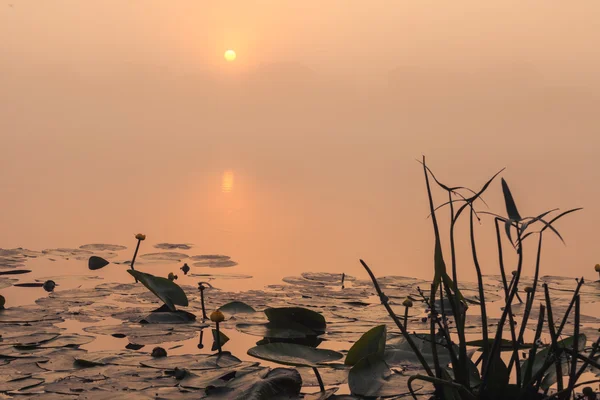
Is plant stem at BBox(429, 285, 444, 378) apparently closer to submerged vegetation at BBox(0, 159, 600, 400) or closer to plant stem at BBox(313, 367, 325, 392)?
submerged vegetation at BBox(0, 159, 600, 400)

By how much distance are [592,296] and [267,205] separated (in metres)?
4.07

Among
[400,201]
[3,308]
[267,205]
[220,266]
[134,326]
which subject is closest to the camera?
[134,326]

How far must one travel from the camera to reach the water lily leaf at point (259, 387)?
6.64 feet

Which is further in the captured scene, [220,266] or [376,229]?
[376,229]

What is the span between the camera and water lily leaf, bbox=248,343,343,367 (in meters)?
2.28

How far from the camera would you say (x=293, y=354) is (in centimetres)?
237

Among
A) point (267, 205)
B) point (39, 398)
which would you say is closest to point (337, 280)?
point (39, 398)

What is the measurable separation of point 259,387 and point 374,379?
14.2 inches

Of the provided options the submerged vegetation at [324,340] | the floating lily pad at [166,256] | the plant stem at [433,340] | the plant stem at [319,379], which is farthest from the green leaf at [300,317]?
the floating lily pad at [166,256]

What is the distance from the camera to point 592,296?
12.5ft

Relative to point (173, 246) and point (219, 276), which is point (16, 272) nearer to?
point (219, 276)

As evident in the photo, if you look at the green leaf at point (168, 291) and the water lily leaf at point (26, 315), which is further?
the green leaf at point (168, 291)

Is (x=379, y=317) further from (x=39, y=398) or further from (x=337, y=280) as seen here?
(x=39, y=398)

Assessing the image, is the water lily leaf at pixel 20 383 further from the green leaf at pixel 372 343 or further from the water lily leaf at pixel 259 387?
the green leaf at pixel 372 343
